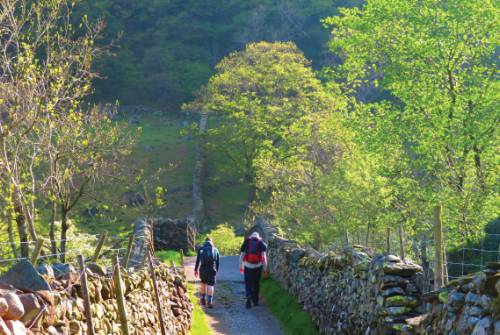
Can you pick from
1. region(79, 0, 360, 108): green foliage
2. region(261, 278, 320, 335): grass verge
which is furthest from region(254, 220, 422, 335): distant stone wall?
region(79, 0, 360, 108): green foliage

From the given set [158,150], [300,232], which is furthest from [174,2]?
[300,232]

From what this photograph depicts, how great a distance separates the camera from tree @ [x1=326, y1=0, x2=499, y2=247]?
16328mm

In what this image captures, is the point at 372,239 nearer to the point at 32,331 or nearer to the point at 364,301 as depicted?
the point at 364,301

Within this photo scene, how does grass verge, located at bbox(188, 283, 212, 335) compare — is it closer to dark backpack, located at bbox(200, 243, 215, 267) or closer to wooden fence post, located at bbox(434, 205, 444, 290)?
dark backpack, located at bbox(200, 243, 215, 267)

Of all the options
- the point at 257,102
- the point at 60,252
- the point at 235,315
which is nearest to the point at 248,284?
the point at 235,315

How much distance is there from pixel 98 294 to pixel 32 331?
7.57 feet

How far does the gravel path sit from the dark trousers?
356 mm

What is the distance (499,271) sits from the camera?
6.35 meters

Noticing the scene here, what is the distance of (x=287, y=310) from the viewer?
1681cm

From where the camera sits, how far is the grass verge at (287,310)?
14.6 meters

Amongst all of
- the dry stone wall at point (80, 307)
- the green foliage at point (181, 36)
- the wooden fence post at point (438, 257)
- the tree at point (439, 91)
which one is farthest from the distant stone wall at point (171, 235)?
the green foliage at point (181, 36)

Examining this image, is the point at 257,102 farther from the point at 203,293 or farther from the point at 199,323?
the point at 199,323

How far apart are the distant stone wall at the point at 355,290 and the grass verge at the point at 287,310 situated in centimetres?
20

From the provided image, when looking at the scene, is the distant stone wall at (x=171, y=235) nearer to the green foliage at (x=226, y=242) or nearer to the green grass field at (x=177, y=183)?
the green foliage at (x=226, y=242)
